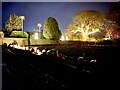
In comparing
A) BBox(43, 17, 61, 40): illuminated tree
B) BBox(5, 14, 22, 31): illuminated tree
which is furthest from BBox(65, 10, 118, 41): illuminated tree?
BBox(5, 14, 22, 31): illuminated tree

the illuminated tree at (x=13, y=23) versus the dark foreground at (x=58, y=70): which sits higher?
the illuminated tree at (x=13, y=23)

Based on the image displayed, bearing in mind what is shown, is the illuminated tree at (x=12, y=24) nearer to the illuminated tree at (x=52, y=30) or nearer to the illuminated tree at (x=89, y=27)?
the illuminated tree at (x=52, y=30)

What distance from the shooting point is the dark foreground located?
12.1ft

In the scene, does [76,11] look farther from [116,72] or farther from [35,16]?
[116,72]

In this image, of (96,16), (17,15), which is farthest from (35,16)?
(96,16)

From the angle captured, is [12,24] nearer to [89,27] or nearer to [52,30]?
[52,30]

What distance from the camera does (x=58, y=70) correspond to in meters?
3.91

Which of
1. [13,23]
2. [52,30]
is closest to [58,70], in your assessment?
[52,30]

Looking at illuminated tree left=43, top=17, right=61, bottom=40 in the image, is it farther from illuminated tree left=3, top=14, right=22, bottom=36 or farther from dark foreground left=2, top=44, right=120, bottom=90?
illuminated tree left=3, top=14, right=22, bottom=36

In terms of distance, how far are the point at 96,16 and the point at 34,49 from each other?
1.09 metres

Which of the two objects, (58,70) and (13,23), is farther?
(13,23)

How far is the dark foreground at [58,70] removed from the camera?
370 centimetres

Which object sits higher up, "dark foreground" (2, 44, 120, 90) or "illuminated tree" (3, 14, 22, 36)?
"illuminated tree" (3, 14, 22, 36)

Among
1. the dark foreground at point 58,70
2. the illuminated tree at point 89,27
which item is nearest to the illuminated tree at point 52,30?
the illuminated tree at point 89,27
